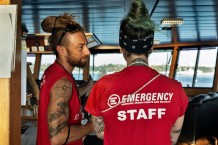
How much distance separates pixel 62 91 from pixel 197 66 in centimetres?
907

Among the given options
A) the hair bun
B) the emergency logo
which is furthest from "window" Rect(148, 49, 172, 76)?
the emergency logo

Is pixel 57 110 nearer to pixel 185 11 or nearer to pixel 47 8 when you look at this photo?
pixel 47 8

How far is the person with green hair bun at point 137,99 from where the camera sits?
55.6 inches

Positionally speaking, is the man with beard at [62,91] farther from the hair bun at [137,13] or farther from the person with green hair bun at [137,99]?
the hair bun at [137,13]

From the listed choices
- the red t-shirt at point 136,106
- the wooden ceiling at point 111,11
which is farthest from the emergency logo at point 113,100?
the wooden ceiling at point 111,11

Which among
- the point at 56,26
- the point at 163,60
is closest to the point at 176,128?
the point at 56,26

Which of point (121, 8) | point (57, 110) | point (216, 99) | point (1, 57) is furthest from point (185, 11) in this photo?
point (1, 57)

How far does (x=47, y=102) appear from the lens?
5.82ft

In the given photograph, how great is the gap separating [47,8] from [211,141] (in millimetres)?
3138

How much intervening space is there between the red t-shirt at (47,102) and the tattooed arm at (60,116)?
0.05m

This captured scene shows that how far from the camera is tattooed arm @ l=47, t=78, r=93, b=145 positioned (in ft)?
5.42

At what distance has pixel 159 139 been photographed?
143cm

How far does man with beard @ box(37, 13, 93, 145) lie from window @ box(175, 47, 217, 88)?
8286 millimetres

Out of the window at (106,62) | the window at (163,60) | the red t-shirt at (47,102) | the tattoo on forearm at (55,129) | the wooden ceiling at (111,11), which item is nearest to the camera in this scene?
the tattoo on forearm at (55,129)
